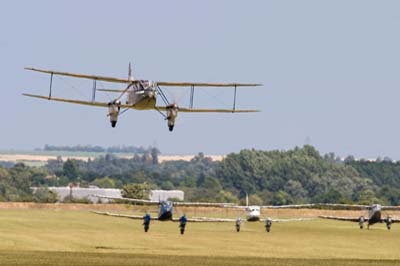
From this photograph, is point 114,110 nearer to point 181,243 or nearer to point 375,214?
point 181,243

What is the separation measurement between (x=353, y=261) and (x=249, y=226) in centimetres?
5285

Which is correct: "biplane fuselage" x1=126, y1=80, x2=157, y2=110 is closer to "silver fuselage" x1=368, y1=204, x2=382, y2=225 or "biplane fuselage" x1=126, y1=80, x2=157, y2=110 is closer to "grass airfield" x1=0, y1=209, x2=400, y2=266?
"grass airfield" x1=0, y1=209, x2=400, y2=266

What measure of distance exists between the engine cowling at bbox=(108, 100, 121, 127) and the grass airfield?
8901mm

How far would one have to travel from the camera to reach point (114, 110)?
8425 cm

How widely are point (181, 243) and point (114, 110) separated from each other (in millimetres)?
34904

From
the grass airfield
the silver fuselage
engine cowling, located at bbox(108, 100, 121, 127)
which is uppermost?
engine cowling, located at bbox(108, 100, 121, 127)

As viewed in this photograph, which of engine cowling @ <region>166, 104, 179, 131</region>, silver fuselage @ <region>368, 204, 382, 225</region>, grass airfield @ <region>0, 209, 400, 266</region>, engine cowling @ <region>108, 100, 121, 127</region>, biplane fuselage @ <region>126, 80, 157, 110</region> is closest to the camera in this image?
engine cowling @ <region>108, 100, 121, 127</region>

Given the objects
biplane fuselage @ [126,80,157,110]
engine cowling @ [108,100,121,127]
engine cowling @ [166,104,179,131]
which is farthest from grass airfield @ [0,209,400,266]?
biplane fuselage @ [126,80,157,110]

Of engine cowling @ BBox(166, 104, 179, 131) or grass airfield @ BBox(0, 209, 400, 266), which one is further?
grass airfield @ BBox(0, 209, 400, 266)

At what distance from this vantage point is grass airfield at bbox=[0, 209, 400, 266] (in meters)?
93.9

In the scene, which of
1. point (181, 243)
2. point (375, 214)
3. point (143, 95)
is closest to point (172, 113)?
point (143, 95)

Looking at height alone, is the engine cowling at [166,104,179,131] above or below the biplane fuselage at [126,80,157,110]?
below

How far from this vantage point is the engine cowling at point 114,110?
84.0 meters

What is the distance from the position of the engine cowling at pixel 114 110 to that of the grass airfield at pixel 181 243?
8.90 metres
